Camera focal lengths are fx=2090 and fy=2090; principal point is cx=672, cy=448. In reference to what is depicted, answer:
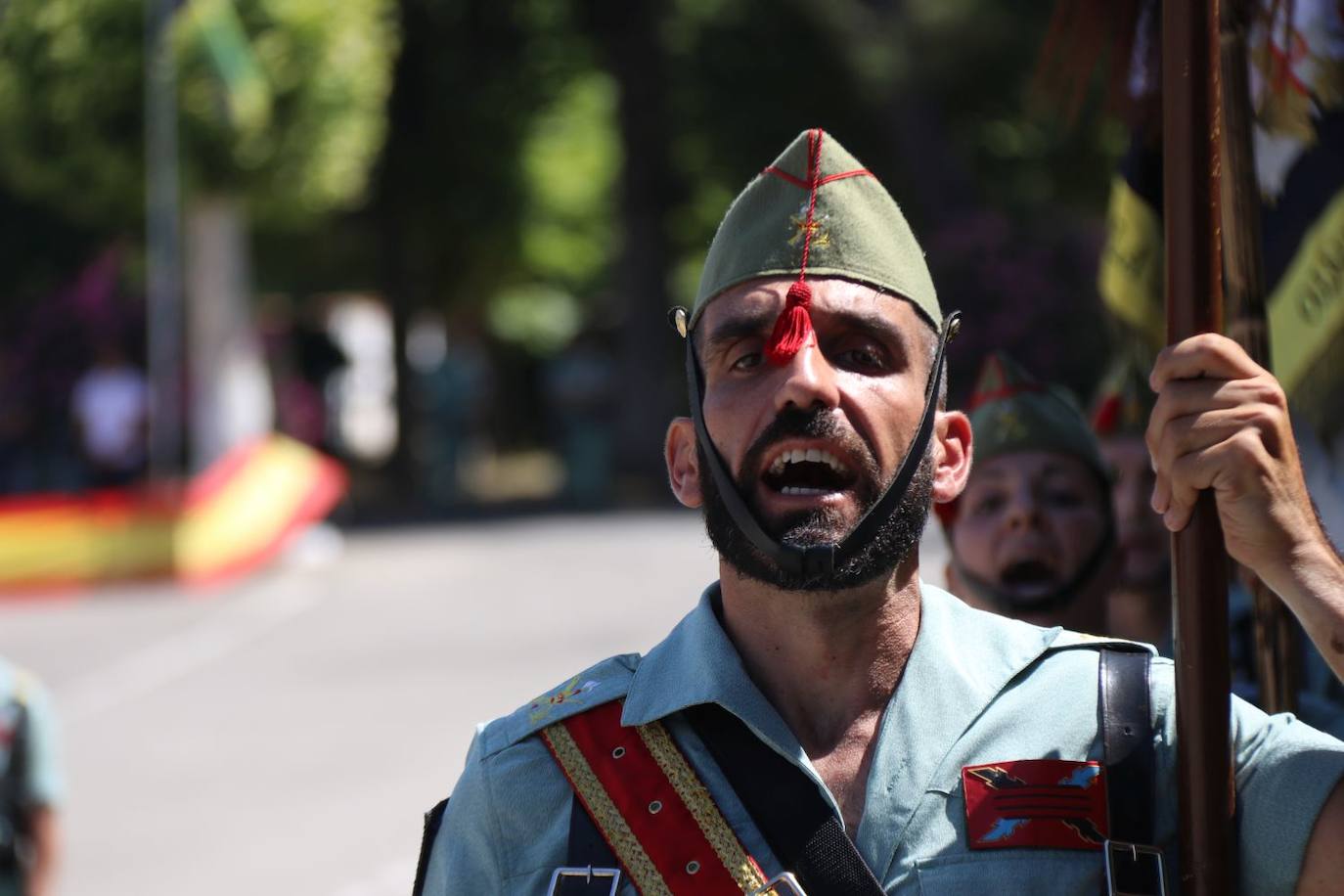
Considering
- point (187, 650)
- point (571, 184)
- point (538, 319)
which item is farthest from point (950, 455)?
point (538, 319)

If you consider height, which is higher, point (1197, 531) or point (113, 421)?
point (1197, 531)

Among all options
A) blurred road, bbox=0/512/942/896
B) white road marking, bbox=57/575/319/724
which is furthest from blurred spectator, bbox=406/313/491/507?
white road marking, bbox=57/575/319/724

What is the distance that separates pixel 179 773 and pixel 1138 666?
7.66 m

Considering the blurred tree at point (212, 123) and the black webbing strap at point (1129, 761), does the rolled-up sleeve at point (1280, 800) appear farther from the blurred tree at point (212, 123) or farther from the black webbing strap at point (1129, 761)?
the blurred tree at point (212, 123)

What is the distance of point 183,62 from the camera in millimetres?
15781

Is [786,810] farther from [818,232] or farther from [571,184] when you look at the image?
[571,184]

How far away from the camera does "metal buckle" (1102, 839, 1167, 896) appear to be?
234cm

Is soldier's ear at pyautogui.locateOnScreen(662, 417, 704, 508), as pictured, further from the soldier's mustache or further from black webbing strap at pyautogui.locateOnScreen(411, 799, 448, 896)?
black webbing strap at pyautogui.locateOnScreen(411, 799, 448, 896)

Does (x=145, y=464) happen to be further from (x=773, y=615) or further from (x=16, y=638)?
(x=773, y=615)

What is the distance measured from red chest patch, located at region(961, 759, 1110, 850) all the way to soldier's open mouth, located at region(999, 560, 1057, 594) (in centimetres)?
164

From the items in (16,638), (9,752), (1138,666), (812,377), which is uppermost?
(812,377)

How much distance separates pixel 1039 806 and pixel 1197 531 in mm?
370

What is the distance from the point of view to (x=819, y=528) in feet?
8.16

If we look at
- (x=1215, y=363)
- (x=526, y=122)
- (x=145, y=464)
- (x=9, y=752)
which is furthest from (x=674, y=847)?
(x=526, y=122)
